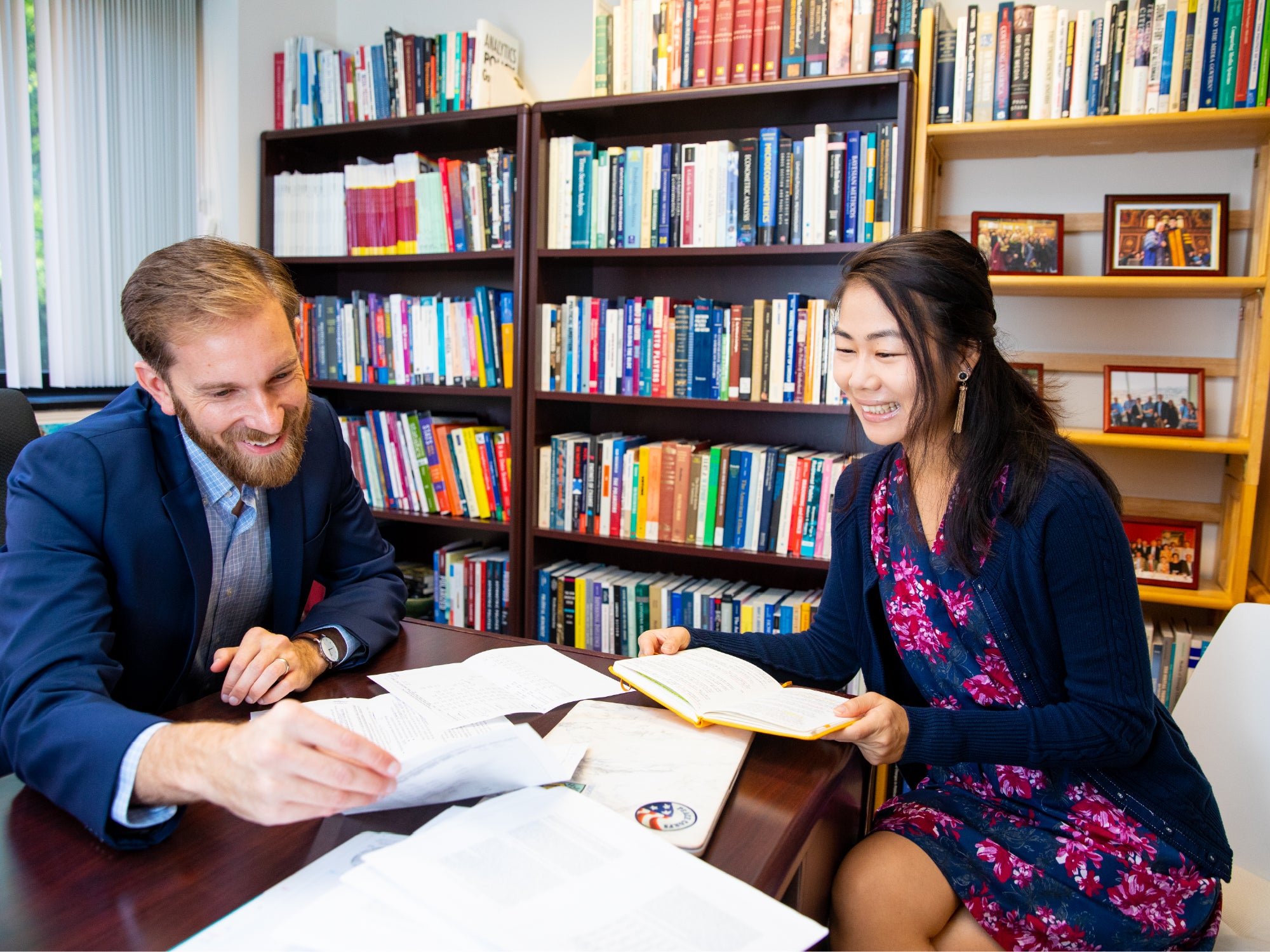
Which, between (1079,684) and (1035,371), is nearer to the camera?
(1079,684)

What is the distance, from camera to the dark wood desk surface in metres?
0.67

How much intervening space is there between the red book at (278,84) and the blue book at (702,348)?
1.58 m

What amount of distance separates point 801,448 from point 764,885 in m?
1.83

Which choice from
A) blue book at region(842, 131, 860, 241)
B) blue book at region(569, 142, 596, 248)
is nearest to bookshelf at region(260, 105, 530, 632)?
blue book at region(569, 142, 596, 248)

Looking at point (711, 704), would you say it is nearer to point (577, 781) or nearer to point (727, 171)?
point (577, 781)

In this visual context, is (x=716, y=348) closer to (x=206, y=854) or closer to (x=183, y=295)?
(x=183, y=295)

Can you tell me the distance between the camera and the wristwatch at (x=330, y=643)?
1.17 meters

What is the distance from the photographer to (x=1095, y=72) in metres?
2.04

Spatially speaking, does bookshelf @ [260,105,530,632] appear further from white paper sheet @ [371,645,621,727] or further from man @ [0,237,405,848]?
white paper sheet @ [371,645,621,727]

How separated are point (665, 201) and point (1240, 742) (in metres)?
1.76

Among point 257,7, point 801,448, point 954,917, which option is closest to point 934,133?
point 801,448

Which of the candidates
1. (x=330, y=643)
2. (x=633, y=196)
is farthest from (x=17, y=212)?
(x=330, y=643)

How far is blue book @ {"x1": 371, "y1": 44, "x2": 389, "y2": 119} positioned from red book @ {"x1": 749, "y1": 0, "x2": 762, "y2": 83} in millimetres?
1147

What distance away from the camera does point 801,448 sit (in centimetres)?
249
